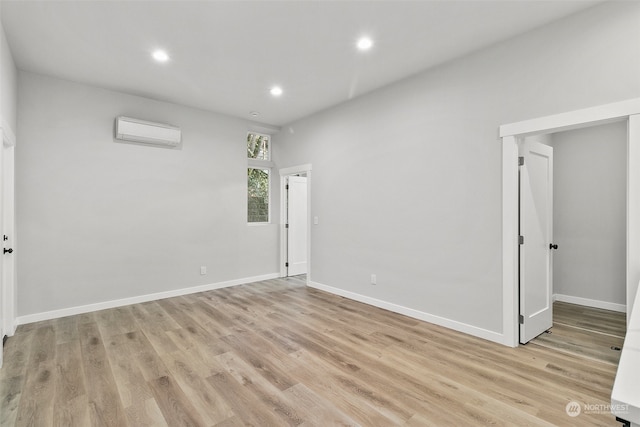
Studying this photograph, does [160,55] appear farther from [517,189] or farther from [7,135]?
[517,189]

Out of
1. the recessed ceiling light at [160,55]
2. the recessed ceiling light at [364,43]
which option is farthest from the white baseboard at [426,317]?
the recessed ceiling light at [160,55]

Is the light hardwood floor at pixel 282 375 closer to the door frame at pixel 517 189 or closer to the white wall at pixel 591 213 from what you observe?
the door frame at pixel 517 189

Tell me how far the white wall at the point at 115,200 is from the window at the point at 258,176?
326mm

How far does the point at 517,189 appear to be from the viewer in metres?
2.99

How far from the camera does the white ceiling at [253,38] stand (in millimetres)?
2568

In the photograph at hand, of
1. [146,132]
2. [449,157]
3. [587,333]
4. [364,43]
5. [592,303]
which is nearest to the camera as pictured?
[364,43]

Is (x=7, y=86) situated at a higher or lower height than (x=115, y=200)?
higher

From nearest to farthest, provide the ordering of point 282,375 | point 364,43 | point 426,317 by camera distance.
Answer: point 282,375 → point 364,43 → point 426,317

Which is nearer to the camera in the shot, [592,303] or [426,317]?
[426,317]

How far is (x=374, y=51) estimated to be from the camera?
3.24 metres

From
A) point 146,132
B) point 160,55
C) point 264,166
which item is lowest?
point 264,166

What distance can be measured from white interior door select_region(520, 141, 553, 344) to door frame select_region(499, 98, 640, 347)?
3.7 inches

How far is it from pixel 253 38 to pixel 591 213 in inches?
192

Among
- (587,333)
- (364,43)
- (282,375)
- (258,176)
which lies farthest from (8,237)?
(587,333)
